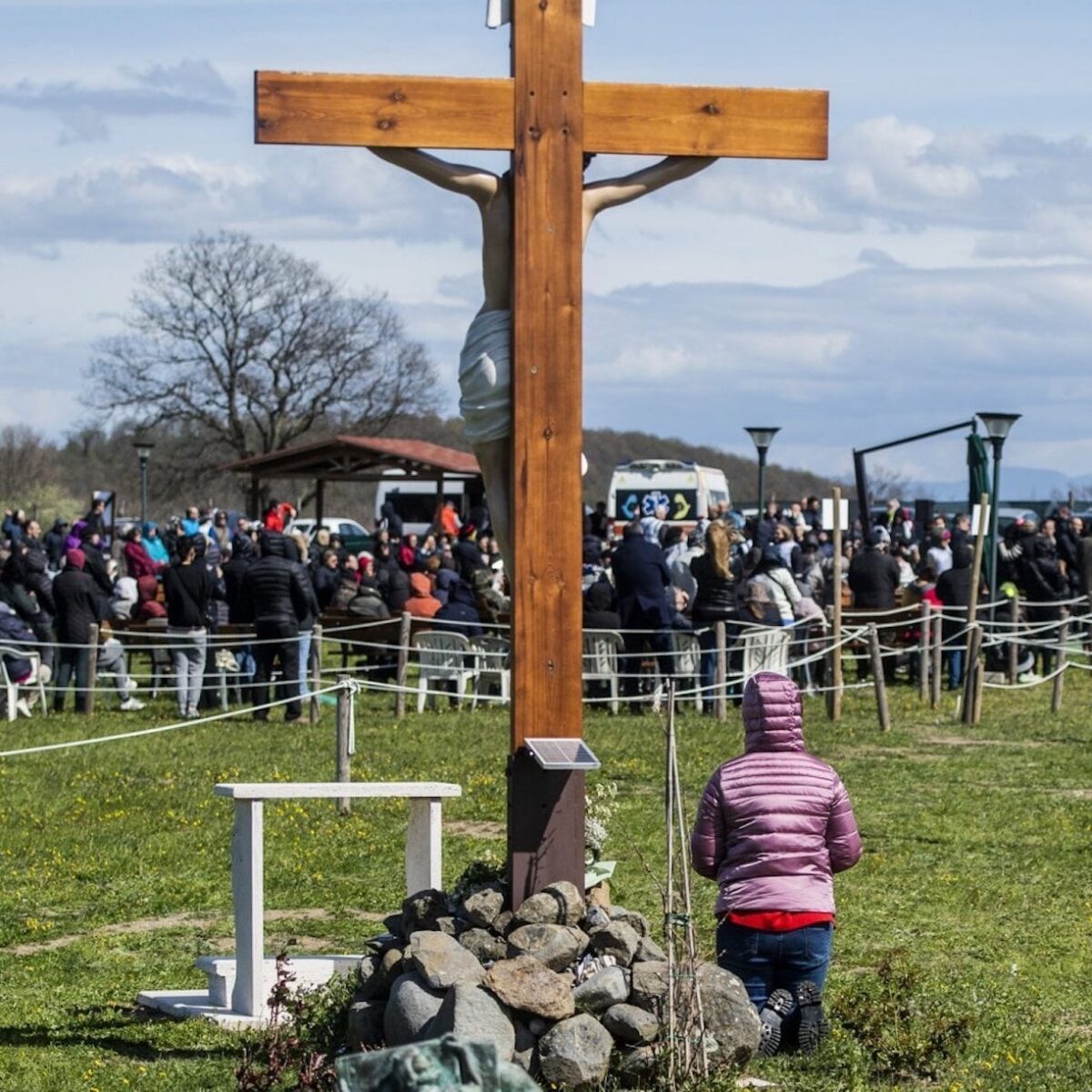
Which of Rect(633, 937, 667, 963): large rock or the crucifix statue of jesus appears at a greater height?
the crucifix statue of jesus

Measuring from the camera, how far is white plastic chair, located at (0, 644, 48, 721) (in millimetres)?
22000

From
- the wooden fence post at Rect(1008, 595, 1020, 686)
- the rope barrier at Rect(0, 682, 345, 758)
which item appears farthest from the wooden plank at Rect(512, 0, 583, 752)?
the wooden fence post at Rect(1008, 595, 1020, 686)

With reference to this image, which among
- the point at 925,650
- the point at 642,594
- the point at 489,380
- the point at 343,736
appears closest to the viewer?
the point at 489,380

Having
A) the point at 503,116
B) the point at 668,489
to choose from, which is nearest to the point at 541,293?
the point at 503,116

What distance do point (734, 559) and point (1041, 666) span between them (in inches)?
176

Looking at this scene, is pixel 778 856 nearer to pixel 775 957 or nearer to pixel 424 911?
pixel 775 957

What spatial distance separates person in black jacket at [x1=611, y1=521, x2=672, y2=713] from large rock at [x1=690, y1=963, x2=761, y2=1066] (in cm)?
1487

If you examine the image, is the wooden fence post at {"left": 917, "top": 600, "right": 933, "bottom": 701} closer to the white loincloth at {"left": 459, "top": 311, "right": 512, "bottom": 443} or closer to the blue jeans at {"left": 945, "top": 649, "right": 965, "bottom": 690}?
the blue jeans at {"left": 945, "top": 649, "right": 965, "bottom": 690}

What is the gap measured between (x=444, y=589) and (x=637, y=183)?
59.5 feet

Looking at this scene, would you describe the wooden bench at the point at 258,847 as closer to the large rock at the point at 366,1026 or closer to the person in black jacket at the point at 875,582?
the large rock at the point at 366,1026

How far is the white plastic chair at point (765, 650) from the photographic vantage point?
22031 millimetres

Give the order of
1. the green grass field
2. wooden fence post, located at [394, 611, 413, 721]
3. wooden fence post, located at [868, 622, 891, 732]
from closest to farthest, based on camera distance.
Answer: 1. the green grass field
2. wooden fence post, located at [868, 622, 891, 732]
3. wooden fence post, located at [394, 611, 413, 721]

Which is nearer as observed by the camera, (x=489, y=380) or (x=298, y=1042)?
(x=298, y=1042)

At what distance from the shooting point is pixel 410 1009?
692 centimetres
